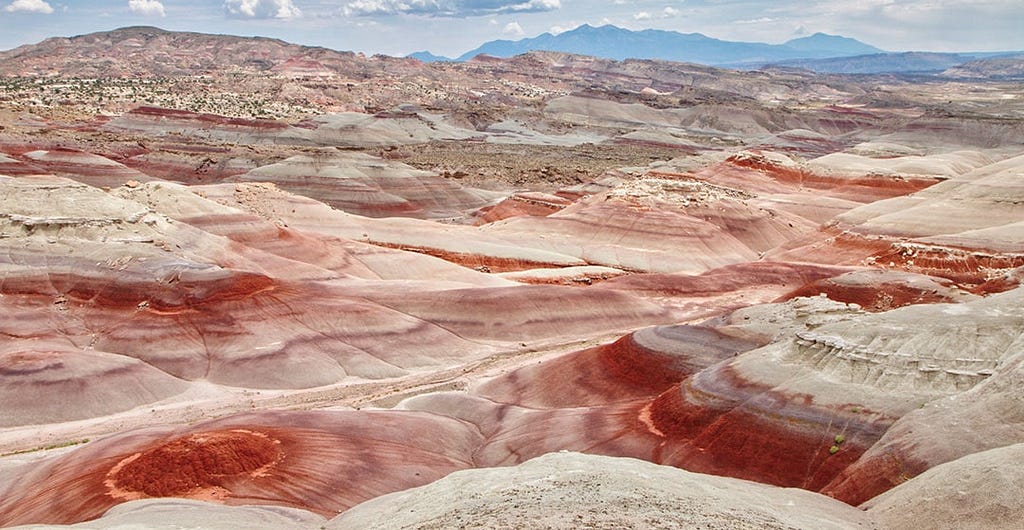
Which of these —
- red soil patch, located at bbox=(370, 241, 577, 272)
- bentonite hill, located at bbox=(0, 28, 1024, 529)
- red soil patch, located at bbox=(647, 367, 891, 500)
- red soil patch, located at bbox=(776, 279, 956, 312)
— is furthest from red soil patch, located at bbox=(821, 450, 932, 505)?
red soil patch, located at bbox=(370, 241, 577, 272)

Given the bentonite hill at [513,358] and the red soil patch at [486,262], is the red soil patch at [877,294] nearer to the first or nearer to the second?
the bentonite hill at [513,358]

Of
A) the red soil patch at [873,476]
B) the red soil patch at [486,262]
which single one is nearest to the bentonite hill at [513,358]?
the red soil patch at [873,476]

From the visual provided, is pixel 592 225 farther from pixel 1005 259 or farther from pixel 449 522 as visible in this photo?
pixel 449 522

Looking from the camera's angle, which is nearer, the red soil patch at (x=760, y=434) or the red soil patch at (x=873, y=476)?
the red soil patch at (x=873, y=476)

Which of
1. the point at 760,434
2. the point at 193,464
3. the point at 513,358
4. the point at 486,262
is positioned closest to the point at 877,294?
the point at 513,358

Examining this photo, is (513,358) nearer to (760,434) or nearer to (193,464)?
(760,434)

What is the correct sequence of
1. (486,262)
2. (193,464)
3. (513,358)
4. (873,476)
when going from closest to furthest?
(873,476) < (193,464) < (513,358) < (486,262)

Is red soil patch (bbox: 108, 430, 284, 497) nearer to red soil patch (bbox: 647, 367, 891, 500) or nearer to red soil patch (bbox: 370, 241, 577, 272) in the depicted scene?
red soil patch (bbox: 647, 367, 891, 500)
